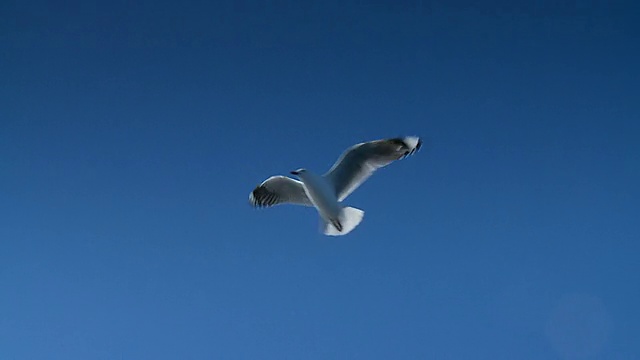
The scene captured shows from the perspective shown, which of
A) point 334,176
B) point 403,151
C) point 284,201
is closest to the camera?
point 403,151

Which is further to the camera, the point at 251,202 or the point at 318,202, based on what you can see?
the point at 251,202

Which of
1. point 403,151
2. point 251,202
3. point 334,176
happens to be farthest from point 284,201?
point 403,151

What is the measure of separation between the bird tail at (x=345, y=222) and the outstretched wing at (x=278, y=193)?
3.36 ft

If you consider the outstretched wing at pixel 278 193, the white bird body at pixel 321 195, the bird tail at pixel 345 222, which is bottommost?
the bird tail at pixel 345 222

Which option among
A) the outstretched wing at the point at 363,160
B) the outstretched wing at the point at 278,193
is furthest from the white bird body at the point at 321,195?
the outstretched wing at the point at 278,193

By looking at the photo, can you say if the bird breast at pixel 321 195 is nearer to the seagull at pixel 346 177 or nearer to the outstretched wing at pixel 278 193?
the seagull at pixel 346 177

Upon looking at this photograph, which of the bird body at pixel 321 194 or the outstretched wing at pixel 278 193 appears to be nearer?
the bird body at pixel 321 194

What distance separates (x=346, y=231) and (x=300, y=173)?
4.10ft

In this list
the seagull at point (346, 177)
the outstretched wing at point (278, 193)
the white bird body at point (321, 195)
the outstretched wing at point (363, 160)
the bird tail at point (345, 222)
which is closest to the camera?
the outstretched wing at point (363, 160)

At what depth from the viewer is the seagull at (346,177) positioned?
1223cm

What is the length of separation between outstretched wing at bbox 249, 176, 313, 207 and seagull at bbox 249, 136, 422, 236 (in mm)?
240

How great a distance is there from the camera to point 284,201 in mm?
14016

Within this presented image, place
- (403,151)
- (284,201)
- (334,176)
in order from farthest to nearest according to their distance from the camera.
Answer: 1. (284,201)
2. (334,176)
3. (403,151)

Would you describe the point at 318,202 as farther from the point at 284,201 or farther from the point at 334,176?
the point at 284,201
